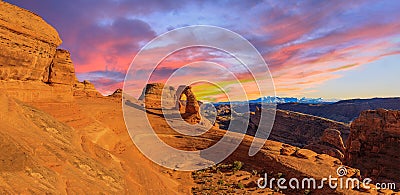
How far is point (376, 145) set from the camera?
115ft

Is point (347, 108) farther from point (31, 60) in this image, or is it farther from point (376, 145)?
point (31, 60)

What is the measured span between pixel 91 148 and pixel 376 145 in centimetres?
3831

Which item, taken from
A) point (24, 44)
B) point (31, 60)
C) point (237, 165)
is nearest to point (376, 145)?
point (237, 165)

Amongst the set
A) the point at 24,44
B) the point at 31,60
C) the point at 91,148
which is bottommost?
the point at 91,148

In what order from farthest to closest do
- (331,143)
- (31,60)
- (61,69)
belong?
(331,143) < (61,69) < (31,60)

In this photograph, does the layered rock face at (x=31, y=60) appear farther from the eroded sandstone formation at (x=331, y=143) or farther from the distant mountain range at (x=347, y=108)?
the distant mountain range at (x=347, y=108)

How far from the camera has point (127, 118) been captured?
3441 centimetres

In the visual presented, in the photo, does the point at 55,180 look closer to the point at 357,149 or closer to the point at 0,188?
the point at 0,188

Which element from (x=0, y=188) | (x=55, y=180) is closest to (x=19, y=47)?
(x=55, y=180)

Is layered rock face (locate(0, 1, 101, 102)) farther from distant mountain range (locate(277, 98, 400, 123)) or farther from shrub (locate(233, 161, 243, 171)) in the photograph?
distant mountain range (locate(277, 98, 400, 123))

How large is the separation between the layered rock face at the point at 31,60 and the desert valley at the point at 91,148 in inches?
2.3

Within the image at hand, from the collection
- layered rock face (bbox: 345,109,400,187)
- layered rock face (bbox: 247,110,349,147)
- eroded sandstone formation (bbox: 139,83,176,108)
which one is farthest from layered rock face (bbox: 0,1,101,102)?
layered rock face (bbox: 247,110,349,147)

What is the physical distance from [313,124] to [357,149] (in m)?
36.6

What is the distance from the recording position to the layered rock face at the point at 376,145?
1305 inches
